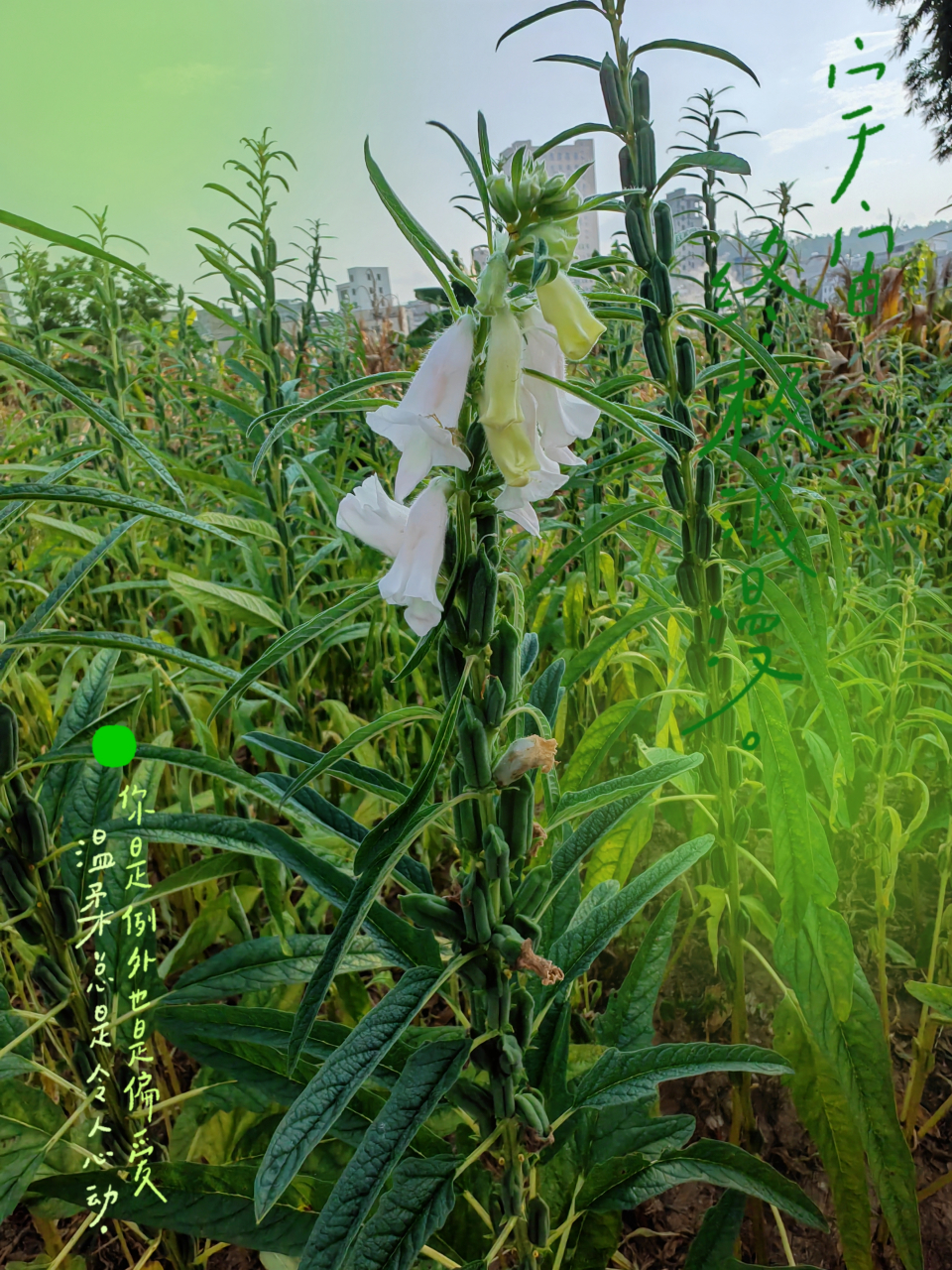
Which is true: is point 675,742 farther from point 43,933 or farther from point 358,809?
point 43,933

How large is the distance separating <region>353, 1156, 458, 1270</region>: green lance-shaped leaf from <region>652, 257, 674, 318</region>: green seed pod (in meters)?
0.90

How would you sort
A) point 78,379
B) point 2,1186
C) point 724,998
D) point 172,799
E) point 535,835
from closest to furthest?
1. point 535,835
2. point 2,1186
3. point 724,998
4. point 172,799
5. point 78,379

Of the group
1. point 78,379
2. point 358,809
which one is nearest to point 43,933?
point 358,809

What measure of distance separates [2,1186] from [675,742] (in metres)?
0.95

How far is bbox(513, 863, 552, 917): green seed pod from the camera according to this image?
0.63m

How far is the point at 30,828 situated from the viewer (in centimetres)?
76

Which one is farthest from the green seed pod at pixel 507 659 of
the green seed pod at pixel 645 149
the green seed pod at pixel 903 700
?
the green seed pod at pixel 903 700

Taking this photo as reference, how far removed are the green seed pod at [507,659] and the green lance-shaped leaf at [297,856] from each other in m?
0.24

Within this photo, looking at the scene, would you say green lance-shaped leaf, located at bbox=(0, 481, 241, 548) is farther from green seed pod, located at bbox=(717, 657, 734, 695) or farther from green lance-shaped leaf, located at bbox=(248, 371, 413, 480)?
green seed pod, located at bbox=(717, 657, 734, 695)

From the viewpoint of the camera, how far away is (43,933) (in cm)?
79

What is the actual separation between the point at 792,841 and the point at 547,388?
21.5 inches

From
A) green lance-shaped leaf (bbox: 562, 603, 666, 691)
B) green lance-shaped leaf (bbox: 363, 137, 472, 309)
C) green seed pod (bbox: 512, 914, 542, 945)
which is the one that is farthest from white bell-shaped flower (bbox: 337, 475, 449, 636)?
green lance-shaped leaf (bbox: 562, 603, 666, 691)

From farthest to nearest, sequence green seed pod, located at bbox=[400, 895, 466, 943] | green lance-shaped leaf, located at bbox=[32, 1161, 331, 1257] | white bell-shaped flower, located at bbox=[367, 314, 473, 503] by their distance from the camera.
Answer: green lance-shaped leaf, located at bbox=[32, 1161, 331, 1257] → green seed pod, located at bbox=[400, 895, 466, 943] → white bell-shaped flower, located at bbox=[367, 314, 473, 503]

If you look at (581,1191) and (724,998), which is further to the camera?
(724,998)
